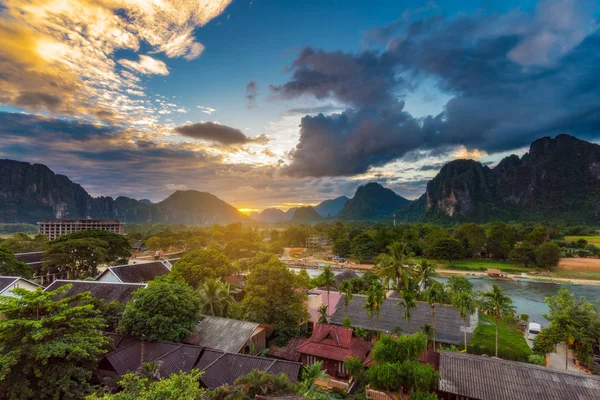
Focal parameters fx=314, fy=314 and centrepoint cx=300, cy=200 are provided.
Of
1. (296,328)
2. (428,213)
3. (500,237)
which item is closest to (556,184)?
(428,213)

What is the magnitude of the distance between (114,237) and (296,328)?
1433 inches

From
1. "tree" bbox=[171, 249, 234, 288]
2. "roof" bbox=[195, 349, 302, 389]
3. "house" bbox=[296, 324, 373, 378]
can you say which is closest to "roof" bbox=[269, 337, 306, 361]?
"house" bbox=[296, 324, 373, 378]

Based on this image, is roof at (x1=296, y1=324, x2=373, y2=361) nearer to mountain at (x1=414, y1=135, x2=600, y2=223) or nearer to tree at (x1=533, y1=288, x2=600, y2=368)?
tree at (x1=533, y1=288, x2=600, y2=368)

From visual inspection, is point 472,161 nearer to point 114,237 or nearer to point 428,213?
point 428,213

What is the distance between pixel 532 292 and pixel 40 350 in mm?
57132

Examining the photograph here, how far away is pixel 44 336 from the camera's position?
1312 centimetres

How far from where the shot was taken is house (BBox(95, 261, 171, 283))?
29.3 metres

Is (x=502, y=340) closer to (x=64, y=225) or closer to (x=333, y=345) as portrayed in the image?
(x=333, y=345)

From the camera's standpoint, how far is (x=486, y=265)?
222 ft

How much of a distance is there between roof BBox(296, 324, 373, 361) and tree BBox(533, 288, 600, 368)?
12.0 metres

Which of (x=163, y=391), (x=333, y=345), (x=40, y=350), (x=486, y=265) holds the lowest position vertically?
(x=486, y=265)

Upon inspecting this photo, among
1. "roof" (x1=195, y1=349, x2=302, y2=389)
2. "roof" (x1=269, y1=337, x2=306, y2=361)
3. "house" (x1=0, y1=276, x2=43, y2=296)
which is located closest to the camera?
"roof" (x1=195, y1=349, x2=302, y2=389)

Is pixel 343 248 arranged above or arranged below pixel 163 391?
below

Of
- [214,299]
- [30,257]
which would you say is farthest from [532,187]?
[30,257]
